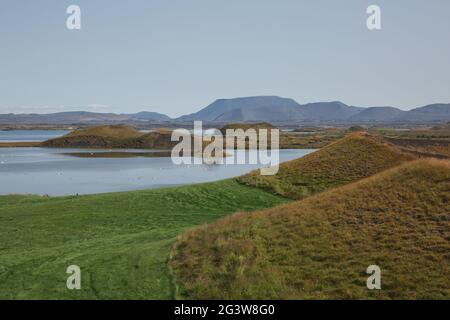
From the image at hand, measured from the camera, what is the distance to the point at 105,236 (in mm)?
23578

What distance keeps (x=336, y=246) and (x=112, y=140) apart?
398 feet

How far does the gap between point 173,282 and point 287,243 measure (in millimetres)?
4501

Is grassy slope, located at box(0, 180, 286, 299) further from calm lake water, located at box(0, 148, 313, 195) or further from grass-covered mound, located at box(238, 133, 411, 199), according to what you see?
calm lake water, located at box(0, 148, 313, 195)

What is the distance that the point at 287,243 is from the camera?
Answer: 16.9m

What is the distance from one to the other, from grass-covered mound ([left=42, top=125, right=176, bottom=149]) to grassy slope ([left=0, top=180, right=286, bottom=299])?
293 ft

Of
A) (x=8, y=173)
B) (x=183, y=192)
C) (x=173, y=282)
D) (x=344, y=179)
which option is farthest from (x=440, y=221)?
(x=8, y=173)

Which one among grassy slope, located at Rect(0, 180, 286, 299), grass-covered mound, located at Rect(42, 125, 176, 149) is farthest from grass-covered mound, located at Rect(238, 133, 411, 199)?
grass-covered mound, located at Rect(42, 125, 176, 149)

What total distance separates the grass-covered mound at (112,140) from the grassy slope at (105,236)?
89388mm

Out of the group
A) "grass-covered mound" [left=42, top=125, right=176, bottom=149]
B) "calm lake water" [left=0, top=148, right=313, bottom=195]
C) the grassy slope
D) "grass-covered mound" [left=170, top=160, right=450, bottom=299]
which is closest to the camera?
"grass-covered mound" [left=170, top=160, right=450, bottom=299]

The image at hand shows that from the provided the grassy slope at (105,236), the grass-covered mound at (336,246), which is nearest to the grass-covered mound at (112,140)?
the grassy slope at (105,236)

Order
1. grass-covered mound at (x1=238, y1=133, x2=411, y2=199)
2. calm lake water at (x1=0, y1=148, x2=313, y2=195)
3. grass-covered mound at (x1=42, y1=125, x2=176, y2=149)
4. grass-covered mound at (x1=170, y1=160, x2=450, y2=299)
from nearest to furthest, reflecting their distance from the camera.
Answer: grass-covered mound at (x1=170, y1=160, x2=450, y2=299) < grass-covered mound at (x1=238, y1=133, x2=411, y2=199) < calm lake water at (x1=0, y1=148, x2=313, y2=195) < grass-covered mound at (x1=42, y1=125, x2=176, y2=149)

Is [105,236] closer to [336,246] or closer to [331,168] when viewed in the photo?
[336,246]

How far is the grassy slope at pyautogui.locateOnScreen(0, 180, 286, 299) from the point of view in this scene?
49.8 ft
